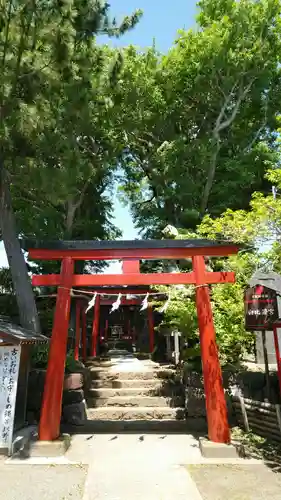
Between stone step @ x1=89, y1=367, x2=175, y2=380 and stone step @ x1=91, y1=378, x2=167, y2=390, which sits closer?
stone step @ x1=91, y1=378, x2=167, y2=390

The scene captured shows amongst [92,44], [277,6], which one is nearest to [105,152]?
[92,44]

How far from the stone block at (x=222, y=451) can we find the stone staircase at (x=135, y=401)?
8.17 feet

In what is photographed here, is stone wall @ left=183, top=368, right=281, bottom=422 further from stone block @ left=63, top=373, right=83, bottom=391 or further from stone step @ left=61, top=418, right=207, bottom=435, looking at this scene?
stone block @ left=63, top=373, right=83, bottom=391

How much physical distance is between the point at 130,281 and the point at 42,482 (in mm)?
3779

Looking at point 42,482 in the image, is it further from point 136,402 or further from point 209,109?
point 209,109

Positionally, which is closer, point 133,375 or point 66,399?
point 66,399

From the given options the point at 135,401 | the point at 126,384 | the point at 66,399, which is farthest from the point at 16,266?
the point at 135,401

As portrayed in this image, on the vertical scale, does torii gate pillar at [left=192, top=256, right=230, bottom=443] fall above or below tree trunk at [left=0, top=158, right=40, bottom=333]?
below

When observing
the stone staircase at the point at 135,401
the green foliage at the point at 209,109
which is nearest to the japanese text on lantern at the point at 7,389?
the stone staircase at the point at 135,401

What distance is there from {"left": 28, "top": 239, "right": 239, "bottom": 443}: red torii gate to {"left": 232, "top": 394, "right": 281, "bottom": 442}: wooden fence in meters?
1.19

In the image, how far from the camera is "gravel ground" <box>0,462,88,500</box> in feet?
16.5

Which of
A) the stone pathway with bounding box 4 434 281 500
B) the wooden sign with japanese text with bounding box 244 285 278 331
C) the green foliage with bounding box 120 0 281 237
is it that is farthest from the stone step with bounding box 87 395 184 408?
the green foliage with bounding box 120 0 281 237

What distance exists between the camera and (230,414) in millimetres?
9094

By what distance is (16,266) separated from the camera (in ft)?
36.4
